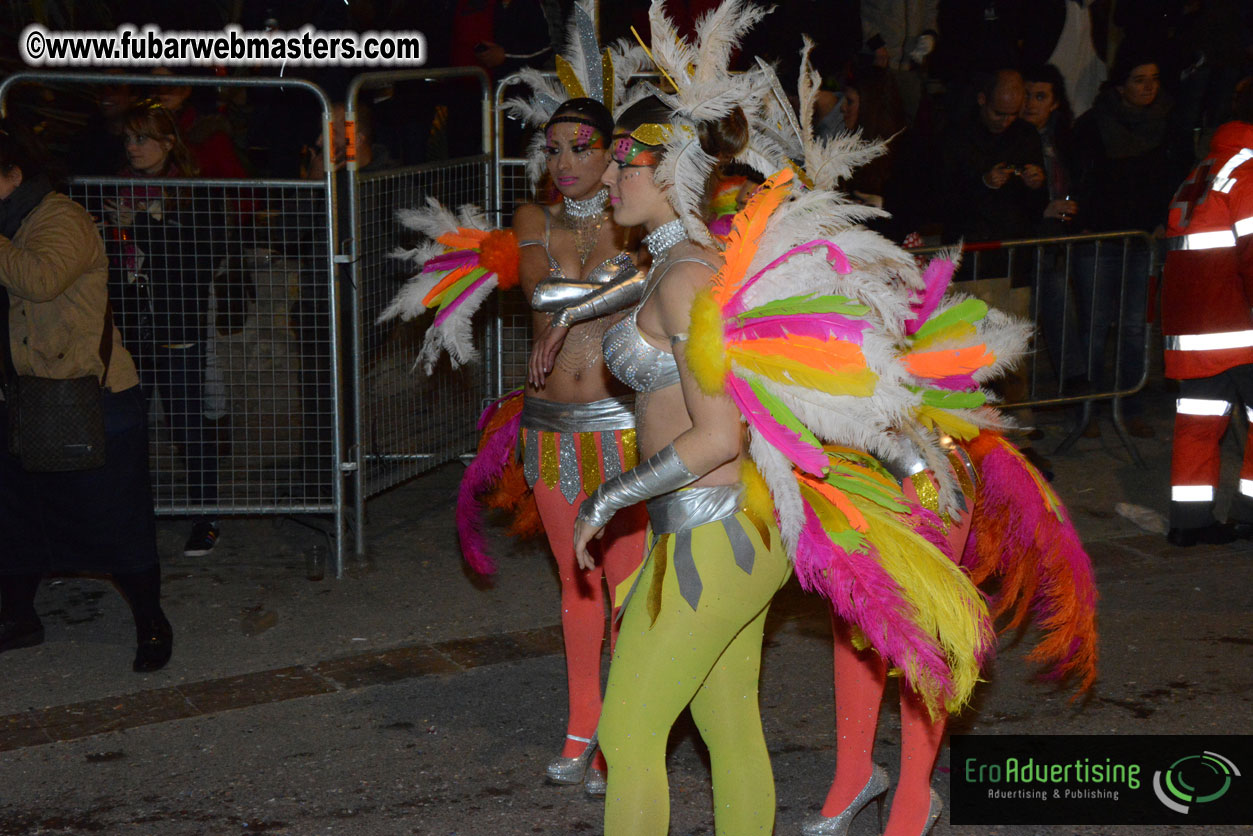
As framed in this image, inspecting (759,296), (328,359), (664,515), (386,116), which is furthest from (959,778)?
(386,116)

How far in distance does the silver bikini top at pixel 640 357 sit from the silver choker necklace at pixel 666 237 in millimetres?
68

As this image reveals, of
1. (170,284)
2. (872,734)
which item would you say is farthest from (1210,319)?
(170,284)

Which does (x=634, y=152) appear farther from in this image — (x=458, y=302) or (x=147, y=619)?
(x=147, y=619)

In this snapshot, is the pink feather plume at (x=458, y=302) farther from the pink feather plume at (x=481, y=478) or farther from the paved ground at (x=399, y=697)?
the paved ground at (x=399, y=697)

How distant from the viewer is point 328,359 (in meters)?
6.37

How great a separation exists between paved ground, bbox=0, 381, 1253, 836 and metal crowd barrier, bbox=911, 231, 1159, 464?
1.47 m

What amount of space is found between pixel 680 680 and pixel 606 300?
50.7 inches

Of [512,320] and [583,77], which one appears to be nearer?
[583,77]

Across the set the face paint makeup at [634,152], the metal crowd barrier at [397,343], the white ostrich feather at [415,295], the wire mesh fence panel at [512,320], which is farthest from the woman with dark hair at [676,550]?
the wire mesh fence panel at [512,320]

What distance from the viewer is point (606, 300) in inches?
156

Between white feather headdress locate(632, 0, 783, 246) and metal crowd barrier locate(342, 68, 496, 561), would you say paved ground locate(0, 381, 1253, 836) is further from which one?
white feather headdress locate(632, 0, 783, 246)

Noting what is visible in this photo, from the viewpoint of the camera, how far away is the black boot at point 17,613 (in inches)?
207

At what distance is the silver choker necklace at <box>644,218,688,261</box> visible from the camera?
320 centimetres

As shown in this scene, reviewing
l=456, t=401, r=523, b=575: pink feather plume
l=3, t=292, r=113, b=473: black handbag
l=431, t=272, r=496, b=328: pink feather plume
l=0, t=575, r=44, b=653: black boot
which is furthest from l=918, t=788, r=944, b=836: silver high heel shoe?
l=0, t=575, r=44, b=653: black boot
